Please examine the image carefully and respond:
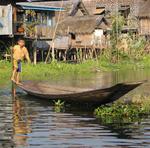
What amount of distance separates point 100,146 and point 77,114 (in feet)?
12.3

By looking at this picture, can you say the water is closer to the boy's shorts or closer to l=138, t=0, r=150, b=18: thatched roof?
the boy's shorts

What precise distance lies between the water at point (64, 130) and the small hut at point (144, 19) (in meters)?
37.1

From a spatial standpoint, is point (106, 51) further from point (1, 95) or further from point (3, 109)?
point (3, 109)

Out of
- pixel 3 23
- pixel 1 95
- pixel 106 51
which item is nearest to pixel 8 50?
pixel 3 23

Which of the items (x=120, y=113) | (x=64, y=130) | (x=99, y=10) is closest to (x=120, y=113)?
(x=120, y=113)

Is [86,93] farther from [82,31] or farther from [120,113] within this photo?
[82,31]

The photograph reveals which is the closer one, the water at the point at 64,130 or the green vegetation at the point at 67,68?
the water at the point at 64,130

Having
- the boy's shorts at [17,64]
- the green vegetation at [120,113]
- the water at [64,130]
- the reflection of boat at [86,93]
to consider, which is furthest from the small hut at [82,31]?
the green vegetation at [120,113]

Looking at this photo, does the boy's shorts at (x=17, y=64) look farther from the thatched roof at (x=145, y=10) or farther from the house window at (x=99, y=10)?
the house window at (x=99, y=10)

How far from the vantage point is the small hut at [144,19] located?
4956cm

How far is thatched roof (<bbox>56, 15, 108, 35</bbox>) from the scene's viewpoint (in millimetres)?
43812

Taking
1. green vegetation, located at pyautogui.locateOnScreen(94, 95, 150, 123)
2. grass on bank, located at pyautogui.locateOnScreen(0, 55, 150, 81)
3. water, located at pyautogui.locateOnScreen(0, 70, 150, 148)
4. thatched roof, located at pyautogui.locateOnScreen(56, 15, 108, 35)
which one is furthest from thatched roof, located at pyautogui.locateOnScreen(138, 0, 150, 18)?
green vegetation, located at pyautogui.locateOnScreen(94, 95, 150, 123)

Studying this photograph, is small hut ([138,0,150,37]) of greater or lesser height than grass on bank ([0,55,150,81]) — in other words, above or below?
above

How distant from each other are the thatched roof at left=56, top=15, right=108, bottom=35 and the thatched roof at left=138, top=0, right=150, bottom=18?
19.6 ft
